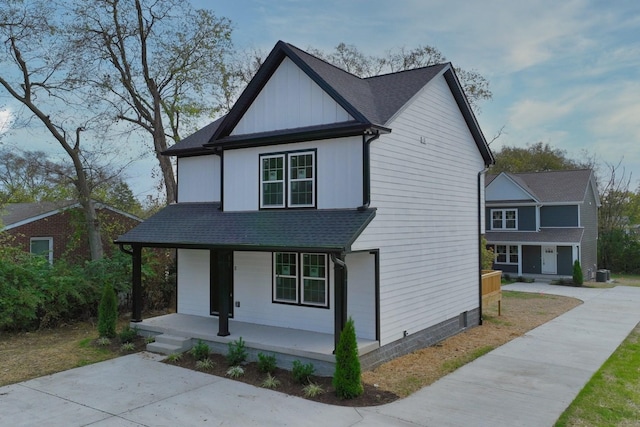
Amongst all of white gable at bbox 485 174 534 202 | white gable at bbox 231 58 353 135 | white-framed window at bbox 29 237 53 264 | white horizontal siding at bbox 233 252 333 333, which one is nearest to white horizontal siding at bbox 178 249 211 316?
white horizontal siding at bbox 233 252 333 333

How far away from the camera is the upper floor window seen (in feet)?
34.7

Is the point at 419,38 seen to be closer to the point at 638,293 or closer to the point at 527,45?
the point at 527,45

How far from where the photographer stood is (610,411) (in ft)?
23.6

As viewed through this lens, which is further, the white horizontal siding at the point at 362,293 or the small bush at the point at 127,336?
the small bush at the point at 127,336

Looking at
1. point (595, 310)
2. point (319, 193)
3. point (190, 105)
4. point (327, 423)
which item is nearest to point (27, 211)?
point (190, 105)

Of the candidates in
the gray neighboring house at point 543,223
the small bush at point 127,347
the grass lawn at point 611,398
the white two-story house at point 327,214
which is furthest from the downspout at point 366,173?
the gray neighboring house at point 543,223

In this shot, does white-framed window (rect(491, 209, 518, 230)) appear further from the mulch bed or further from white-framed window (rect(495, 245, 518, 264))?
the mulch bed

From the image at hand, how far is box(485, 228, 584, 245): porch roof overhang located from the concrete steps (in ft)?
73.2

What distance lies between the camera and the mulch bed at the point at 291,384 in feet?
25.0

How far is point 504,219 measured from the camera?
95.5 feet

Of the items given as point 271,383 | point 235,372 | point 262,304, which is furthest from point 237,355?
point 262,304

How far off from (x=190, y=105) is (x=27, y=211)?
8872mm

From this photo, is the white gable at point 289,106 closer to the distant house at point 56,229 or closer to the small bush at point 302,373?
the small bush at point 302,373

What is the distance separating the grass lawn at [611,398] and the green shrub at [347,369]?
3160 mm
